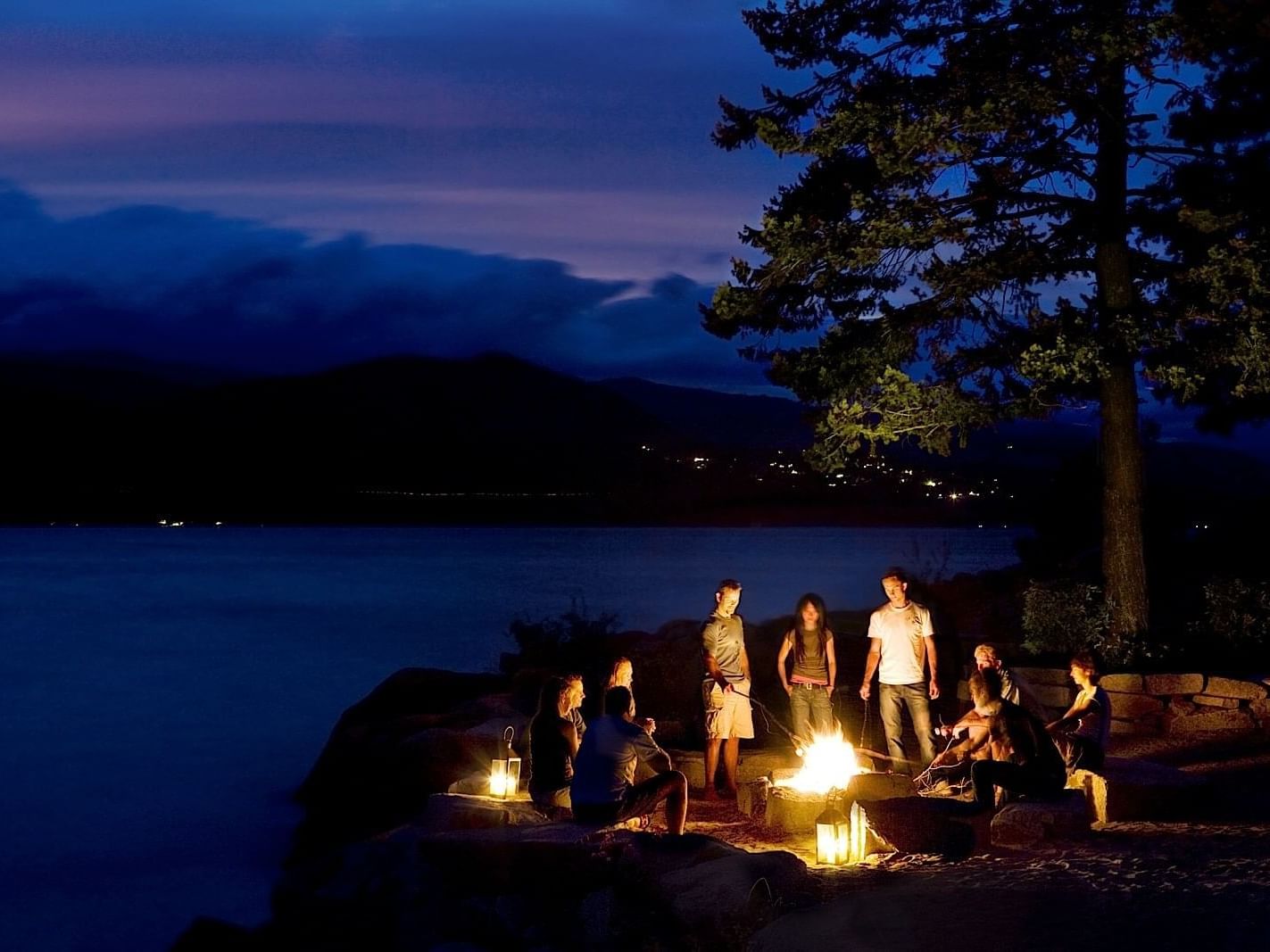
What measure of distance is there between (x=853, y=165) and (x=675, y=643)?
5787 millimetres

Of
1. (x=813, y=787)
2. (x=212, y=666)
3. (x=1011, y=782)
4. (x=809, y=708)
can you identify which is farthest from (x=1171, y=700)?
(x=212, y=666)

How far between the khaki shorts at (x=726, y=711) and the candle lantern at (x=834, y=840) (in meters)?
2.12

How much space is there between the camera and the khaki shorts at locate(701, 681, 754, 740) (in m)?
9.51

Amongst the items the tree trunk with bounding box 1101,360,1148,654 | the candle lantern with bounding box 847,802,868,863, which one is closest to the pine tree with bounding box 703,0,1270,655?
the tree trunk with bounding box 1101,360,1148,654

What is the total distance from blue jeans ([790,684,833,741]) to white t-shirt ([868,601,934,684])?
509 mm

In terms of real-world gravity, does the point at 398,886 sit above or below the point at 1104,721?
below

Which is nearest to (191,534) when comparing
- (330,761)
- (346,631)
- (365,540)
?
(365,540)

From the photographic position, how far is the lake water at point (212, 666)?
15102 millimetres

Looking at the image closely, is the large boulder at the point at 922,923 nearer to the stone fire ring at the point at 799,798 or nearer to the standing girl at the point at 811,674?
the stone fire ring at the point at 799,798

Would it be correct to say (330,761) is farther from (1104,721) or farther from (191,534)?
(191,534)

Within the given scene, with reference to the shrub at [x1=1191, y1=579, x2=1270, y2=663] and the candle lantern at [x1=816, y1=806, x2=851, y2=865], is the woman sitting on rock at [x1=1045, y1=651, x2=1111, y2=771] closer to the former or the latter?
the candle lantern at [x1=816, y1=806, x2=851, y2=865]

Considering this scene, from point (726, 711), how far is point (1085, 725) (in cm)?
254

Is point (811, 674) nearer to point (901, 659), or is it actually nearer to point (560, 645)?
point (901, 659)

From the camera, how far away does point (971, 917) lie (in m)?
6.12
